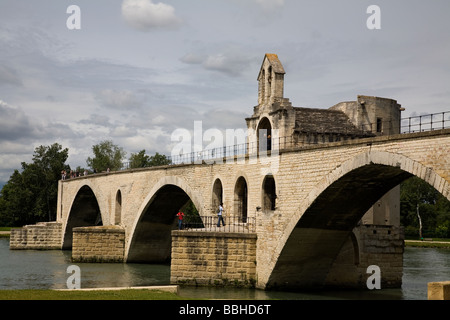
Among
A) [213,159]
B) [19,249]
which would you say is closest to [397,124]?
[213,159]

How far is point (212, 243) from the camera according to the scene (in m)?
25.8

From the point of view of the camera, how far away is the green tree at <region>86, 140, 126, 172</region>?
87125 mm

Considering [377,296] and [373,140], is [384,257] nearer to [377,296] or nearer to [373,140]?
[377,296]

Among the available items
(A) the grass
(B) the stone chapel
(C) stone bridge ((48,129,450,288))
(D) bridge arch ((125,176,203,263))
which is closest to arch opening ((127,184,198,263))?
(D) bridge arch ((125,176,203,263))

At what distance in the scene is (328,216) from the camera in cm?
2491

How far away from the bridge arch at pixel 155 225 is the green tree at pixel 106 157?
1796 inches

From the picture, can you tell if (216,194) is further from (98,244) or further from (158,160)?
(158,160)

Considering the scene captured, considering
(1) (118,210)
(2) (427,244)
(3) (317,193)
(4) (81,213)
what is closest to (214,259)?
(3) (317,193)

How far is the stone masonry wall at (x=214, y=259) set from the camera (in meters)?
25.5

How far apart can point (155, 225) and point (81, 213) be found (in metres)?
16.0

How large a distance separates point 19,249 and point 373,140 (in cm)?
3678

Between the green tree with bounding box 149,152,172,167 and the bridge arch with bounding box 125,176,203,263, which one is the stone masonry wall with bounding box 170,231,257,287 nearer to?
the bridge arch with bounding box 125,176,203,263

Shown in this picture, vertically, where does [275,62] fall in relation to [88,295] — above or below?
above

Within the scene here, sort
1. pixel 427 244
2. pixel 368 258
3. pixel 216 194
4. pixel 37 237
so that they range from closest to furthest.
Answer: pixel 368 258
pixel 216 194
pixel 37 237
pixel 427 244
